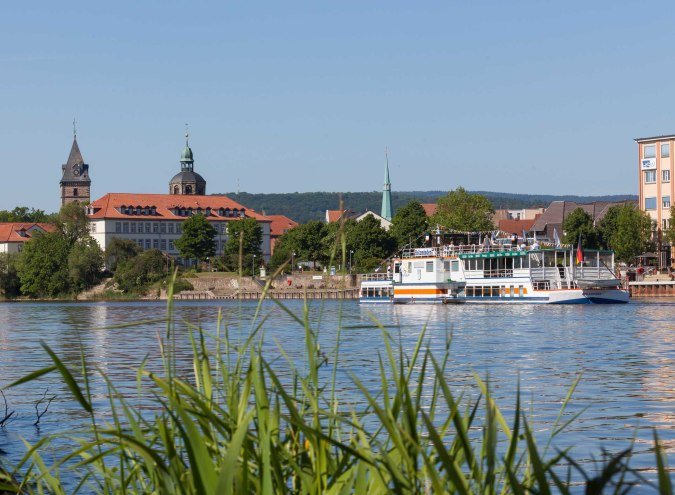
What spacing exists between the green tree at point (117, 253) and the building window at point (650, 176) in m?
59.7

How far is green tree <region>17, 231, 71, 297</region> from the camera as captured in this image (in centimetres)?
13562

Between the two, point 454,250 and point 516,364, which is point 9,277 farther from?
point 516,364

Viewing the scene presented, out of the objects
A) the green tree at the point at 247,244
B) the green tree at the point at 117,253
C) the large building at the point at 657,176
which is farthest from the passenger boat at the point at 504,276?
the green tree at the point at 117,253

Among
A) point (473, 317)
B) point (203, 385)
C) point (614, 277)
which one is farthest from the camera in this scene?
point (614, 277)

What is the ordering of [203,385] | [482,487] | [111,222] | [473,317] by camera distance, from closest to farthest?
[482,487]
[203,385]
[473,317]
[111,222]

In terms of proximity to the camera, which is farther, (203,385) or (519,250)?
(519,250)

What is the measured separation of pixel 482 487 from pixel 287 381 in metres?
16.1

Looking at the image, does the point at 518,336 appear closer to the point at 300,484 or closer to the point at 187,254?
the point at 300,484

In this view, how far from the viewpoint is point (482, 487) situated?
4918 millimetres

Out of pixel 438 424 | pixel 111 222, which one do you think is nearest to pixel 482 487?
pixel 438 424

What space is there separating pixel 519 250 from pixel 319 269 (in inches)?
2781

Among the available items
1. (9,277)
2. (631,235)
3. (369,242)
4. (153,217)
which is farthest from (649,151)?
(153,217)

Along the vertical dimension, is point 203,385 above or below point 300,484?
above

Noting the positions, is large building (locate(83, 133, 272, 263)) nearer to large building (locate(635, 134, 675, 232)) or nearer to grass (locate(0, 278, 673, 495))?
large building (locate(635, 134, 675, 232))
